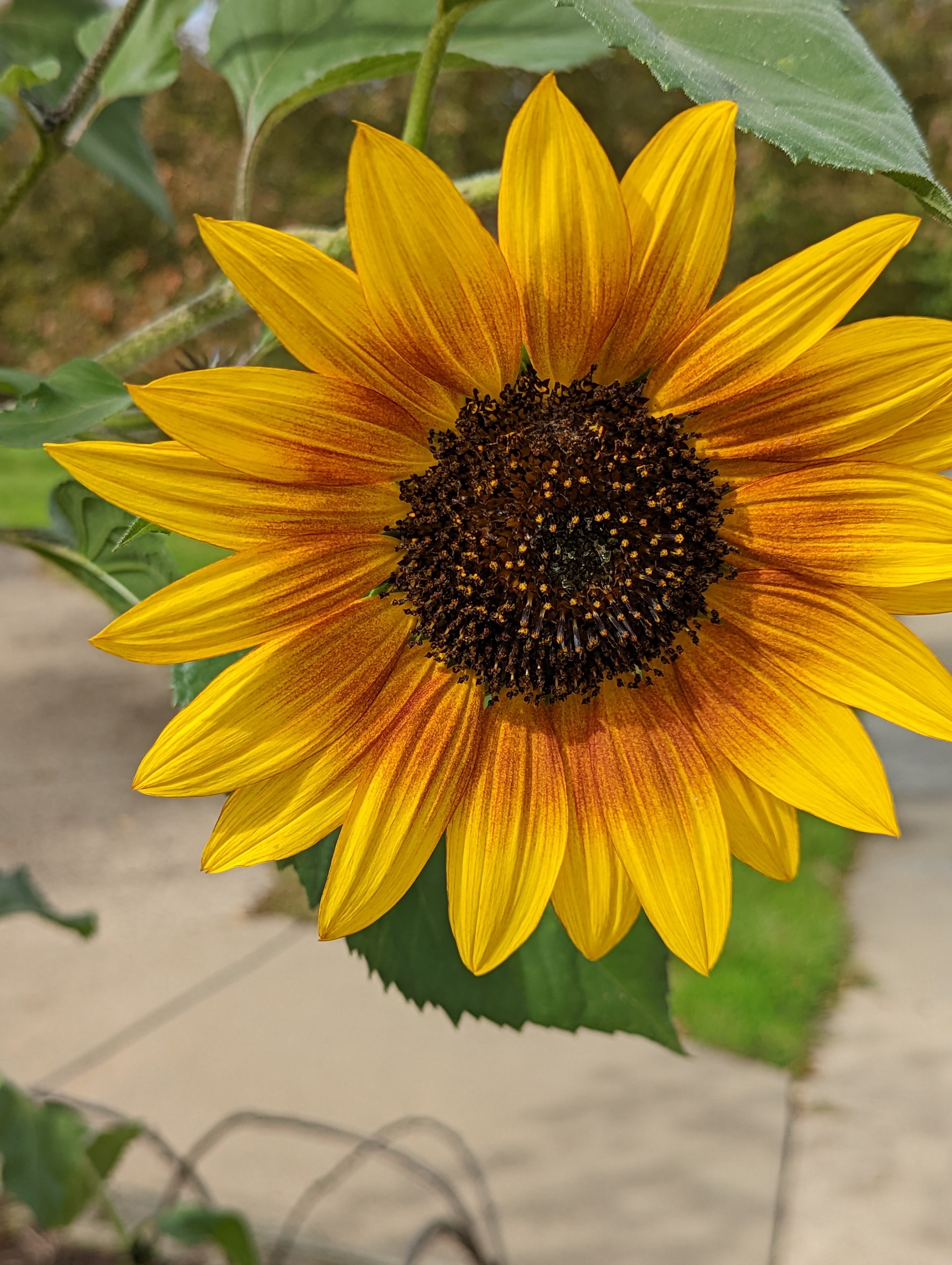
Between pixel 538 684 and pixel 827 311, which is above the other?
pixel 827 311

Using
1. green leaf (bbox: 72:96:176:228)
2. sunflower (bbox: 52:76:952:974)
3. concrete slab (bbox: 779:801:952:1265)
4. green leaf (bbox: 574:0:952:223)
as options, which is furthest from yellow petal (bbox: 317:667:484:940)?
concrete slab (bbox: 779:801:952:1265)

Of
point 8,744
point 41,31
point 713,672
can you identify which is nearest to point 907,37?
point 8,744

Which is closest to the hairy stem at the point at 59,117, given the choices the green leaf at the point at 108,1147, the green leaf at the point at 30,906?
the green leaf at the point at 30,906

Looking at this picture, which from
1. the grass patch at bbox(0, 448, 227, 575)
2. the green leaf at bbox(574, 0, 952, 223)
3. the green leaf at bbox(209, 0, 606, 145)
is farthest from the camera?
the grass patch at bbox(0, 448, 227, 575)

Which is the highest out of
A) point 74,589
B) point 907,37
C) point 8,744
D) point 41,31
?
point 907,37

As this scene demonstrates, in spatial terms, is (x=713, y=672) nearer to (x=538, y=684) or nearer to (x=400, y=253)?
(x=538, y=684)

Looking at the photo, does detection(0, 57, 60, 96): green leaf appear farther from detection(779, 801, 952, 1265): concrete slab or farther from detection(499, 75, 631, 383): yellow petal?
detection(779, 801, 952, 1265): concrete slab

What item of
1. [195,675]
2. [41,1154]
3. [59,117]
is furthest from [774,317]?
[41,1154]

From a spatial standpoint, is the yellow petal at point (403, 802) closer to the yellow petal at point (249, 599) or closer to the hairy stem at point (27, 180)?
the yellow petal at point (249, 599)
